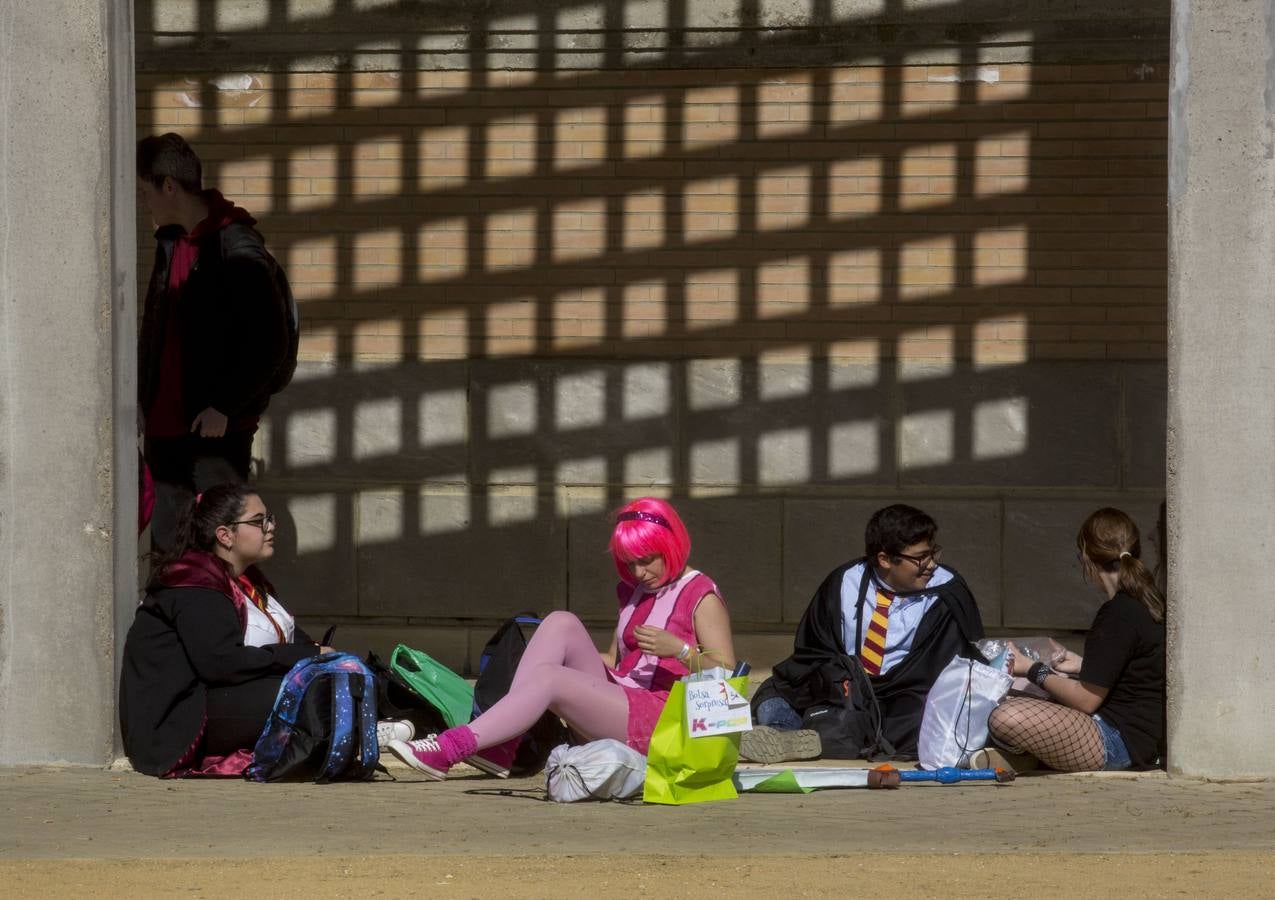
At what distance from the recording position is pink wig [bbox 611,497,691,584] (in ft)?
20.9

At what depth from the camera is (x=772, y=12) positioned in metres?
8.88

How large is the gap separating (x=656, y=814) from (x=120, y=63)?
3130mm

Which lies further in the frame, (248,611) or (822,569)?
(822,569)

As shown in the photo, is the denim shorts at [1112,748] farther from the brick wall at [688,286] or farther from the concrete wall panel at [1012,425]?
the concrete wall panel at [1012,425]

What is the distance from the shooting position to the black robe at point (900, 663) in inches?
265

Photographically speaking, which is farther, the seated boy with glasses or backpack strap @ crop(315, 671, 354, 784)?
the seated boy with glasses

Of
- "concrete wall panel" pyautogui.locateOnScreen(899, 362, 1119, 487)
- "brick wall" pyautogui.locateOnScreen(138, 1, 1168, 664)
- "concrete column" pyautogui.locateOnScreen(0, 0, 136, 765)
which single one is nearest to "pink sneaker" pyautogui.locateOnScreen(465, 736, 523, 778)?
"concrete column" pyautogui.locateOnScreen(0, 0, 136, 765)

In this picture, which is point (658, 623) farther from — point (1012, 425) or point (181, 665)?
point (1012, 425)

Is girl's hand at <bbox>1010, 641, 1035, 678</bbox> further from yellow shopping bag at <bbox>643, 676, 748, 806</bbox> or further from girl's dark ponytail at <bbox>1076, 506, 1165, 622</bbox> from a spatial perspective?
yellow shopping bag at <bbox>643, 676, 748, 806</bbox>

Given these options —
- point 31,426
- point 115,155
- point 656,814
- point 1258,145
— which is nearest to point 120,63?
point 115,155

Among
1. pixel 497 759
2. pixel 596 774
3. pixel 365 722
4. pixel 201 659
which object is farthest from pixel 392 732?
pixel 596 774

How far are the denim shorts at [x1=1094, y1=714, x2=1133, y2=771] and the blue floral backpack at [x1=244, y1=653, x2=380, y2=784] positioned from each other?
2.45 meters

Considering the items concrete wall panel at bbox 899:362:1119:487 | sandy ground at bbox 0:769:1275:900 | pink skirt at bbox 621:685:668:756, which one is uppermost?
concrete wall panel at bbox 899:362:1119:487

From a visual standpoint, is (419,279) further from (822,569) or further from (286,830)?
(286,830)
